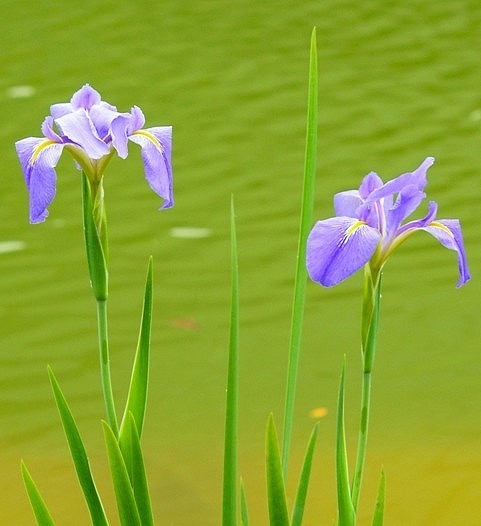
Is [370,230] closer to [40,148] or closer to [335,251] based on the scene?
[335,251]

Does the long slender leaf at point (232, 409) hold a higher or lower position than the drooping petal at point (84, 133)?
lower

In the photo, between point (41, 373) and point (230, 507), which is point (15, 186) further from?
point (230, 507)

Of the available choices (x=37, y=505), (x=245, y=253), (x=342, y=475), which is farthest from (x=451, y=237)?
(x=245, y=253)

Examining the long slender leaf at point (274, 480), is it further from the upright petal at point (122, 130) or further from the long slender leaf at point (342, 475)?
the upright petal at point (122, 130)

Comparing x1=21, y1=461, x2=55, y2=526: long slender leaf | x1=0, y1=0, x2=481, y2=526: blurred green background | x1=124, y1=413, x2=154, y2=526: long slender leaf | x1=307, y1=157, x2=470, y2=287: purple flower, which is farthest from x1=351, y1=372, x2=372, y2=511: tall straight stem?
x1=0, y1=0, x2=481, y2=526: blurred green background

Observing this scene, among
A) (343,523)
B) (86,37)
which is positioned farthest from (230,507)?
(86,37)

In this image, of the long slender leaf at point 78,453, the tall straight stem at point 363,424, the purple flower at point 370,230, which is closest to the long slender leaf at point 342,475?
the tall straight stem at point 363,424
